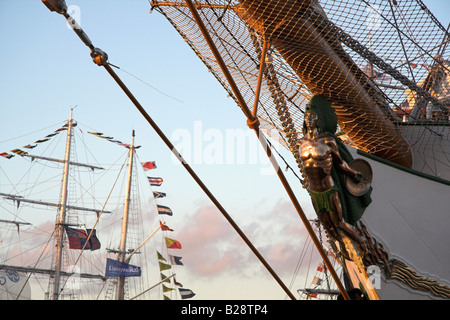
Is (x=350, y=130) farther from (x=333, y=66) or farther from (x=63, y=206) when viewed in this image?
(x=63, y=206)

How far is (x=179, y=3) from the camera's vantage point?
6125 mm

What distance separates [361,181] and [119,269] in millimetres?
21937

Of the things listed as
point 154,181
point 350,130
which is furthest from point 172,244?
point 350,130

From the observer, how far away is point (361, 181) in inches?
253

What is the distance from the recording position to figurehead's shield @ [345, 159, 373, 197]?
250 inches

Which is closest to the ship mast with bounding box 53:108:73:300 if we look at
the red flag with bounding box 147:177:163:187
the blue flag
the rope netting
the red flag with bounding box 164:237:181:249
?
the blue flag

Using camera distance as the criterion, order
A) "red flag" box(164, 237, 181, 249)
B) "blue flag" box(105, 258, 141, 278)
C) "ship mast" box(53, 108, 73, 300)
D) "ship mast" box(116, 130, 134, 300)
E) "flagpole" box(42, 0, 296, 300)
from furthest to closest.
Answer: "ship mast" box(53, 108, 73, 300) < "ship mast" box(116, 130, 134, 300) < "blue flag" box(105, 258, 141, 278) < "red flag" box(164, 237, 181, 249) < "flagpole" box(42, 0, 296, 300)

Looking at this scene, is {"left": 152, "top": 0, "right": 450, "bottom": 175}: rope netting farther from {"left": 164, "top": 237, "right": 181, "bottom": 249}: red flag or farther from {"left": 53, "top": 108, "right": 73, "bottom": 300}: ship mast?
{"left": 53, "top": 108, "right": 73, "bottom": 300}: ship mast

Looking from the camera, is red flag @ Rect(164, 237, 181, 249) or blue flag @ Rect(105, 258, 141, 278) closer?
red flag @ Rect(164, 237, 181, 249)

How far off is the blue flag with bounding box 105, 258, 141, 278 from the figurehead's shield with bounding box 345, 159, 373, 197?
847 inches

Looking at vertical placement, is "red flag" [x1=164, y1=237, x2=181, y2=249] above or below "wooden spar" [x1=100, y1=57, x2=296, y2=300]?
above

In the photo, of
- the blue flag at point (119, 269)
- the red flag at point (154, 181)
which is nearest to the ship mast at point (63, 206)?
the blue flag at point (119, 269)

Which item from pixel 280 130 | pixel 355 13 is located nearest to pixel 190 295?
pixel 280 130
